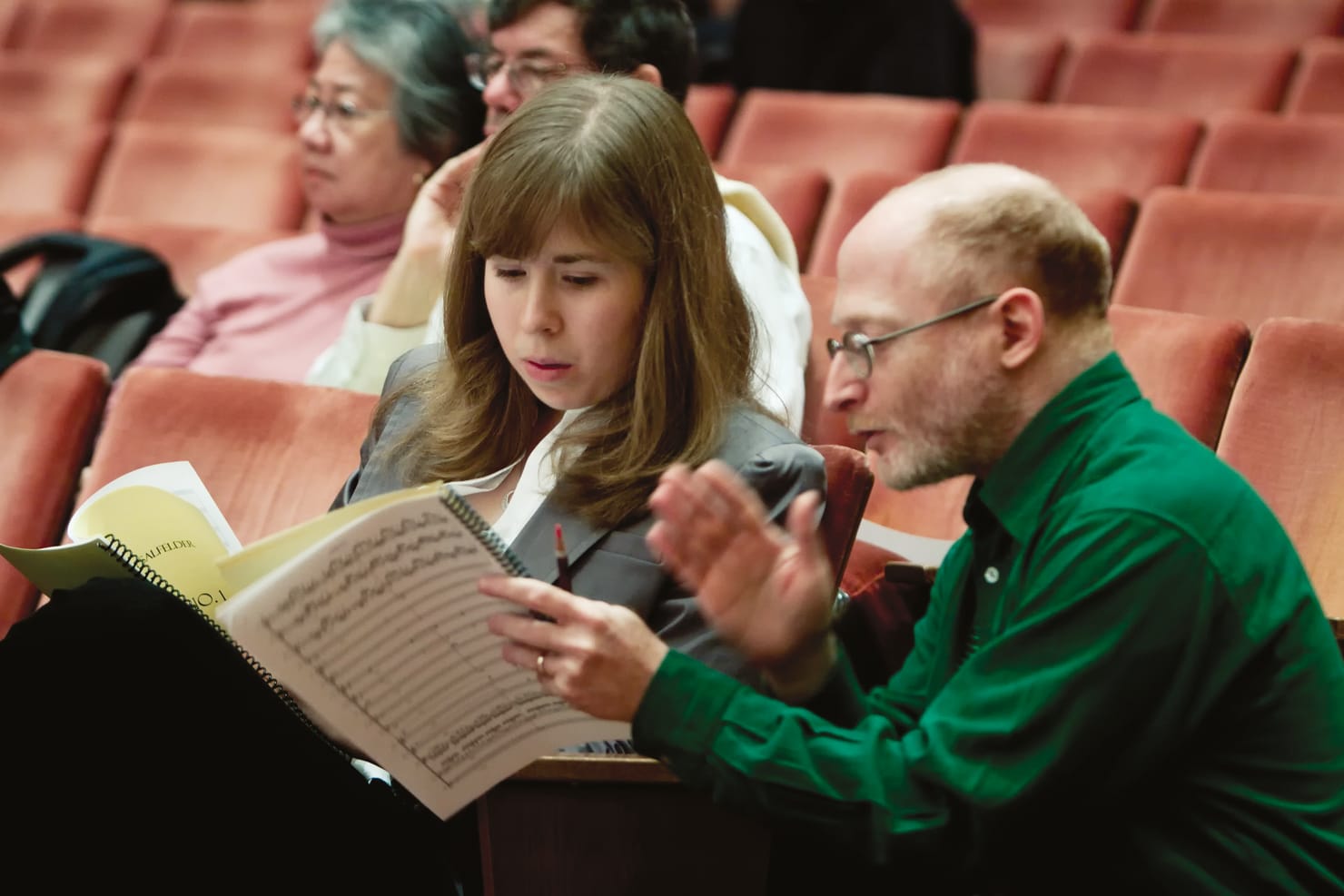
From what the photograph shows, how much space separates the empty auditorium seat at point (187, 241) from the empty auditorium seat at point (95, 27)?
78 centimetres

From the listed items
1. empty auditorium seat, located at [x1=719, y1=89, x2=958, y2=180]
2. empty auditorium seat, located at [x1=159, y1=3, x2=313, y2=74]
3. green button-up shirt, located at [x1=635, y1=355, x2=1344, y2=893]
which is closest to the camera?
green button-up shirt, located at [x1=635, y1=355, x2=1344, y2=893]

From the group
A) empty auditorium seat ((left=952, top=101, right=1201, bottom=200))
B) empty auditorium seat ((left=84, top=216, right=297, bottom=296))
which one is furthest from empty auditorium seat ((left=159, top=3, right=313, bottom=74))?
empty auditorium seat ((left=952, top=101, right=1201, bottom=200))

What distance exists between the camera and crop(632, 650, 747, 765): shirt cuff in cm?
55

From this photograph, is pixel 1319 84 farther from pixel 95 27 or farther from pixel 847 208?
pixel 95 27

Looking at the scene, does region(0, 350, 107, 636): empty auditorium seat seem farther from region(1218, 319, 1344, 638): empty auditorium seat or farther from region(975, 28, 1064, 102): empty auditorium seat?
region(975, 28, 1064, 102): empty auditorium seat

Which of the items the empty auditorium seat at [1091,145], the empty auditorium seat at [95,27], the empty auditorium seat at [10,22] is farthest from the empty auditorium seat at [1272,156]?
the empty auditorium seat at [10,22]

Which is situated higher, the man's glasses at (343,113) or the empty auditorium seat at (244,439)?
the man's glasses at (343,113)

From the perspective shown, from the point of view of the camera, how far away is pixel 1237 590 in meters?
0.52

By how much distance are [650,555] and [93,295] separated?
829 mm

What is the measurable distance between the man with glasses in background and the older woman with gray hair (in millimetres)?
82

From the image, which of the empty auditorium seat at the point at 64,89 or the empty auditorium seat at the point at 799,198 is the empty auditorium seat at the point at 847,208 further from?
the empty auditorium seat at the point at 64,89

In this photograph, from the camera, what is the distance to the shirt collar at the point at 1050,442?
1.87 feet

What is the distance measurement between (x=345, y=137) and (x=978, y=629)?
863 mm

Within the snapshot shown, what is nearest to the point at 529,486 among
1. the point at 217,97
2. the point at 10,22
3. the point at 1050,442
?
the point at 1050,442
